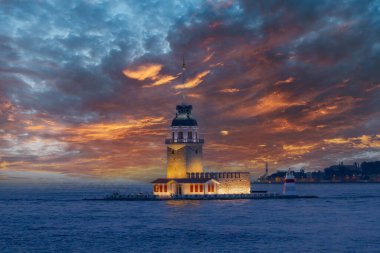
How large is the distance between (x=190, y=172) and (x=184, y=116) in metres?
9.56

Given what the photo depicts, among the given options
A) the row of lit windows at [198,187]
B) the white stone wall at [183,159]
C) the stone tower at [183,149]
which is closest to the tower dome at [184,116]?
the stone tower at [183,149]

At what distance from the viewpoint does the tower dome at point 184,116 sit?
10031cm

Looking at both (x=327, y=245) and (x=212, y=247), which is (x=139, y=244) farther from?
(x=327, y=245)

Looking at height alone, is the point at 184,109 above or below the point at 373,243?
above

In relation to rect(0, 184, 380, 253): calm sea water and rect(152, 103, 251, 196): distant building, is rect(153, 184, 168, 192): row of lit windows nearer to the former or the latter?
rect(152, 103, 251, 196): distant building

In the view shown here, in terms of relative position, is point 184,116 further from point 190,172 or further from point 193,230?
point 193,230

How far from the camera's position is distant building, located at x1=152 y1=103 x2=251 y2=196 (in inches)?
3861

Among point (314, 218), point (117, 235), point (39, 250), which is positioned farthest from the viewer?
point (314, 218)

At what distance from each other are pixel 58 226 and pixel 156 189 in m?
34.0

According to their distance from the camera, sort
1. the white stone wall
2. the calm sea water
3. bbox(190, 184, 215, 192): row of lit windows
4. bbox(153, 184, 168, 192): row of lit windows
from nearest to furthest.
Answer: the calm sea water, the white stone wall, bbox(190, 184, 215, 192): row of lit windows, bbox(153, 184, 168, 192): row of lit windows

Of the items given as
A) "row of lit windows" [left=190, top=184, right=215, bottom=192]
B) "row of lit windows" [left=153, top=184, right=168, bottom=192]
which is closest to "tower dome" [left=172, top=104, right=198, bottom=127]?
"row of lit windows" [left=190, top=184, right=215, bottom=192]

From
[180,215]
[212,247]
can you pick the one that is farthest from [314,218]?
[212,247]

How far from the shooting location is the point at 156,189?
103m

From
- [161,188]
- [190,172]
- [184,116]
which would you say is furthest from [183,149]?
[161,188]
